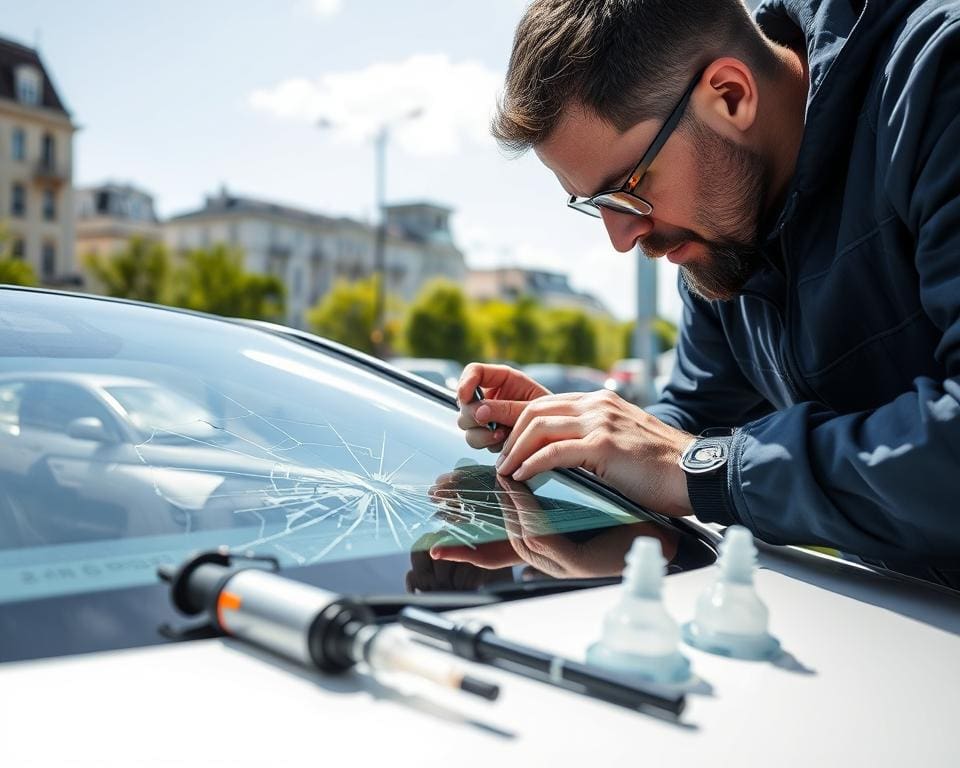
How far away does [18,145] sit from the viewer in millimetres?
40438

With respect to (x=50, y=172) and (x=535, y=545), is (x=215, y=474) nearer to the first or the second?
(x=535, y=545)

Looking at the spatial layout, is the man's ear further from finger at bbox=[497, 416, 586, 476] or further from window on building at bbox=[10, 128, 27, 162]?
window on building at bbox=[10, 128, 27, 162]

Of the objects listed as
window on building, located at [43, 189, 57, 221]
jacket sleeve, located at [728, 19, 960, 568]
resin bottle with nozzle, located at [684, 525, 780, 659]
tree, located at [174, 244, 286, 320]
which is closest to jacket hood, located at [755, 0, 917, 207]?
jacket sleeve, located at [728, 19, 960, 568]

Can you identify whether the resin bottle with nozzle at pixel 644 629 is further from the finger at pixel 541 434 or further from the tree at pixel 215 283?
the tree at pixel 215 283

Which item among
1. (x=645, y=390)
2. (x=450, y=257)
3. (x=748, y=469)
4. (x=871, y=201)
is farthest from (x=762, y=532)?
(x=450, y=257)

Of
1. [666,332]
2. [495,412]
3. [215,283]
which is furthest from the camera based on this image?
[666,332]

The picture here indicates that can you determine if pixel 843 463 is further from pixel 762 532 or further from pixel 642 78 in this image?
pixel 642 78

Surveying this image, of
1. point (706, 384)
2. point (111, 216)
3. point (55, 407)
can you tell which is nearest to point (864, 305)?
point (706, 384)

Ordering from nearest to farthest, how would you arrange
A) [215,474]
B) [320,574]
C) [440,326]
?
[320,574] → [215,474] → [440,326]

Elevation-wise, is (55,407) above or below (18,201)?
below

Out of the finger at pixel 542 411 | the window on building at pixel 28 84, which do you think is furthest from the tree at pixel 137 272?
the finger at pixel 542 411

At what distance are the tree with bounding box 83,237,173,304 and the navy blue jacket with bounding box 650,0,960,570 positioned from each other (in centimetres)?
3622

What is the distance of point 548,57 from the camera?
171cm

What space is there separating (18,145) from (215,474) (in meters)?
44.4
